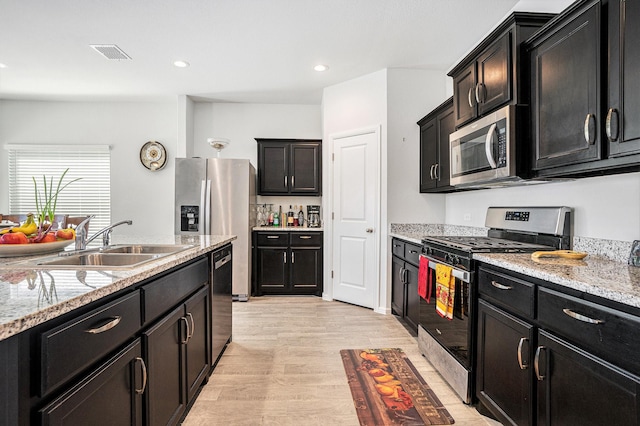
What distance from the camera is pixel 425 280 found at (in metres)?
2.53

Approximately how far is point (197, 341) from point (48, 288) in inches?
44.5

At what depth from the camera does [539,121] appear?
1.88 m

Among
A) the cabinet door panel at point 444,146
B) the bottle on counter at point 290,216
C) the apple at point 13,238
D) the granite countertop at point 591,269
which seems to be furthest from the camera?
the bottle on counter at point 290,216

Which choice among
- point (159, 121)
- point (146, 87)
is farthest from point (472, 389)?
point (159, 121)

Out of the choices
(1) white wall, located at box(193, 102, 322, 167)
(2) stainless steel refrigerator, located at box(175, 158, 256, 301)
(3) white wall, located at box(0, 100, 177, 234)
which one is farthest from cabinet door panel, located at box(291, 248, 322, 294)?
(3) white wall, located at box(0, 100, 177, 234)

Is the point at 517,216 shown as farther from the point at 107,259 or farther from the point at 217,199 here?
the point at 217,199

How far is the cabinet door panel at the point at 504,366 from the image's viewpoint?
1.49m


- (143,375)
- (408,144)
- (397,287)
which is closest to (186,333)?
(143,375)

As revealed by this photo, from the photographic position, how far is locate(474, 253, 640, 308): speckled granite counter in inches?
42.9

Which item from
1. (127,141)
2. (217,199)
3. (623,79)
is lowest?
(217,199)

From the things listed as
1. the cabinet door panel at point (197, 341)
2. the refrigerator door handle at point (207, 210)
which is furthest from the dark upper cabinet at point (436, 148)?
the refrigerator door handle at point (207, 210)

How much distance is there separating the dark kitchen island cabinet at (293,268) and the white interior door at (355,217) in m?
0.33

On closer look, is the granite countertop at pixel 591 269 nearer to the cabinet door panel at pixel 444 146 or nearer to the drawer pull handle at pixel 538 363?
the drawer pull handle at pixel 538 363

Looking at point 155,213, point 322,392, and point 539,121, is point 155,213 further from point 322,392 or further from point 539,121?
point 539,121
